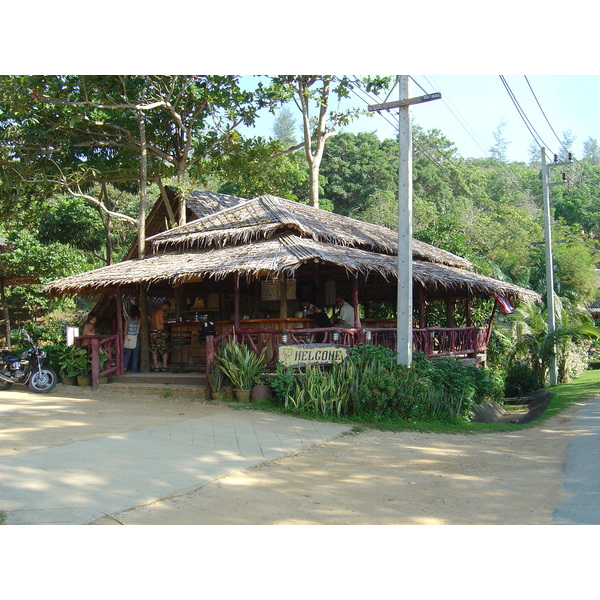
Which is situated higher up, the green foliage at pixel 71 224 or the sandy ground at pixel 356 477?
the green foliage at pixel 71 224

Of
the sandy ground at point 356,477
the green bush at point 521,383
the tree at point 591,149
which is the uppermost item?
the tree at point 591,149

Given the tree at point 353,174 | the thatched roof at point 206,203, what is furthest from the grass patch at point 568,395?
the tree at point 353,174

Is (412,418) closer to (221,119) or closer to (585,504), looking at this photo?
(585,504)

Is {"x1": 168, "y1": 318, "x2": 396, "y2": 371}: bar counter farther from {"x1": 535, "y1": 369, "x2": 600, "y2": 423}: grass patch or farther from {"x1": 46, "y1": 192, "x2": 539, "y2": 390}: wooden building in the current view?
{"x1": 535, "y1": 369, "x2": 600, "y2": 423}: grass patch

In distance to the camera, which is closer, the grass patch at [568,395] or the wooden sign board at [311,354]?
the wooden sign board at [311,354]

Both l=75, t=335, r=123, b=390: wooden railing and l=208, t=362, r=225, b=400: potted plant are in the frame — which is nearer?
l=208, t=362, r=225, b=400: potted plant

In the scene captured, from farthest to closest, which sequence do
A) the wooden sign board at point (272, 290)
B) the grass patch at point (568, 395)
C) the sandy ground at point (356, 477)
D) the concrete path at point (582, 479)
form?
1. the grass patch at point (568, 395)
2. the wooden sign board at point (272, 290)
3. the concrete path at point (582, 479)
4. the sandy ground at point (356, 477)

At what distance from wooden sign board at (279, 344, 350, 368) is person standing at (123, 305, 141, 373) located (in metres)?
4.68

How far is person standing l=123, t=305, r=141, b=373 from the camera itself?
13703 mm

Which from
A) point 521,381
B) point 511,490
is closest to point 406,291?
point 511,490

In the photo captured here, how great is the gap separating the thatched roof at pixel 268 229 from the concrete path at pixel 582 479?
22.5 feet

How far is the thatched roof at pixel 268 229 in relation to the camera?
13.9 meters

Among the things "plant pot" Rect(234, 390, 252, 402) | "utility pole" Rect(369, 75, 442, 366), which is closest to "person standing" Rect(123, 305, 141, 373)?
"plant pot" Rect(234, 390, 252, 402)

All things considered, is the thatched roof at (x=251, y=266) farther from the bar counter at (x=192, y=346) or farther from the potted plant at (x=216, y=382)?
the potted plant at (x=216, y=382)
